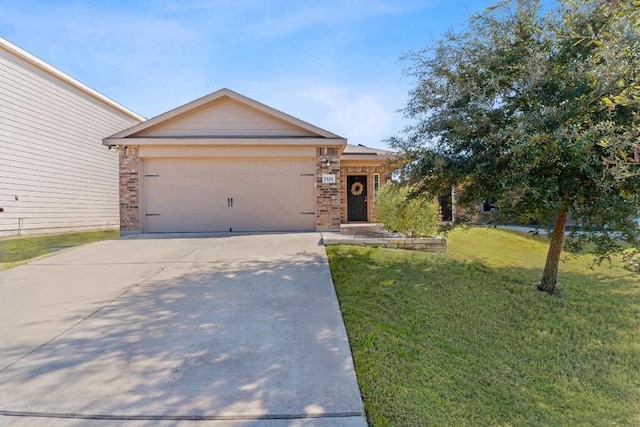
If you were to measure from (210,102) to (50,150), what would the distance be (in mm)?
7117

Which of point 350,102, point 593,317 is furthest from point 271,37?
point 593,317

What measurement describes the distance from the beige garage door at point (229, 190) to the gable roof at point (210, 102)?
97cm

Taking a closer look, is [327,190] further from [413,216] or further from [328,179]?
[413,216]

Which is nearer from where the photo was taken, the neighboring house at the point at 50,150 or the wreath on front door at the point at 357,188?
the neighboring house at the point at 50,150

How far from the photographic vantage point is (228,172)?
10922mm

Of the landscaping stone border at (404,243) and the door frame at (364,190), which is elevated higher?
the door frame at (364,190)

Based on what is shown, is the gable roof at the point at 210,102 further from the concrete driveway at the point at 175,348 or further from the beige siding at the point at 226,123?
the concrete driveway at the point at 175,348

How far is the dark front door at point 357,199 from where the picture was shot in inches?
570

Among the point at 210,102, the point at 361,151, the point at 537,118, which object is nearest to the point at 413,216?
the point at 537,118

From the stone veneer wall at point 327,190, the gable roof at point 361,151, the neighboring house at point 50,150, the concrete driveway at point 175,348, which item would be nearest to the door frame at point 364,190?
the gable roof at point 361,151

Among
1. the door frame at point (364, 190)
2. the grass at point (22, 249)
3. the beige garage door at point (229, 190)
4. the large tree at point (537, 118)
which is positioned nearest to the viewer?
the large tree at point (537, 118)

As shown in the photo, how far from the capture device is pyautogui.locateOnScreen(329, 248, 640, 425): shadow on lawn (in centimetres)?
293

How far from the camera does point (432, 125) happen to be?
6145 mm

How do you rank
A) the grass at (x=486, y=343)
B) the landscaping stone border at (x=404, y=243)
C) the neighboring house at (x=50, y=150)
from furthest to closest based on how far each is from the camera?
the neighboring house at (x=50, y=150)
the landscaping stone border at (x=404, y=243)
the grass at (x=486, y=343)
